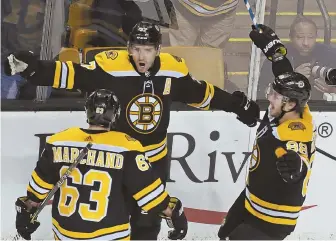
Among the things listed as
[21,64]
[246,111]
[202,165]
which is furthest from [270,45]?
[21,64]

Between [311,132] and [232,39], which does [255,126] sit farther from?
[311,132]

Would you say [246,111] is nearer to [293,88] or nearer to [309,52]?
[293,88]

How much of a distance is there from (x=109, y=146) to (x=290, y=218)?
0.96m

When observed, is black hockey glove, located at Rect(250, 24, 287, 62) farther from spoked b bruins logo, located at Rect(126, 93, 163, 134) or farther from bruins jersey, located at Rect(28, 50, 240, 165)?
spoked b bruins logo, located at Rect(126, 93, 163, 134)

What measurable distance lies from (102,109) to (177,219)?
62 cm

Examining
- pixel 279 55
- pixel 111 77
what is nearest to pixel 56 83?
pixel 111 77

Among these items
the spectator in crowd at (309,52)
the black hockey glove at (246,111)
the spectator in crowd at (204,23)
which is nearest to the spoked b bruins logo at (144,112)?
the black hockey glove at (246,111)

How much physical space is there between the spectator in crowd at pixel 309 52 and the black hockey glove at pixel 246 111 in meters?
0.51

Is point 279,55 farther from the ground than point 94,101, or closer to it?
farther from the ground

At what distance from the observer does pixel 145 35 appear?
9.82 feet

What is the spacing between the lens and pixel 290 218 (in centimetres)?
304

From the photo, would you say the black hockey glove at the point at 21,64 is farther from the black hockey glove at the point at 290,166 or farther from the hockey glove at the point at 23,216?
the black hockey glove at the point at 290,166

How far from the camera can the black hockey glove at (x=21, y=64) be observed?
2.98 metres

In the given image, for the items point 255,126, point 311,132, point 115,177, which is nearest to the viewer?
point 115,177
